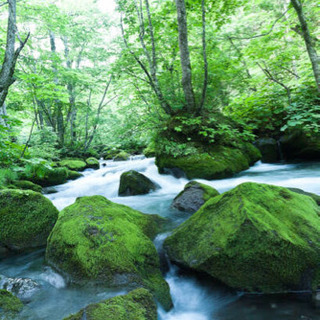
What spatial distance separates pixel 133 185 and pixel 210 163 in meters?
2.64

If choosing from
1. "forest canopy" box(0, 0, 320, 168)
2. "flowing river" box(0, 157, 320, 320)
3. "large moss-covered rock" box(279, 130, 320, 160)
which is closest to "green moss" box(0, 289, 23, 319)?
"flowing river" box(0, 157, 320, 320)

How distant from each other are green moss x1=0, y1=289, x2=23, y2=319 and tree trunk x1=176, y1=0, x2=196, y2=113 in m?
7.22

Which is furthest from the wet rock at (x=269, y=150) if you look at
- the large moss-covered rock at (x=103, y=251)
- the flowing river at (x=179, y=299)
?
the large moss-covered rock at (x=103, y=251)

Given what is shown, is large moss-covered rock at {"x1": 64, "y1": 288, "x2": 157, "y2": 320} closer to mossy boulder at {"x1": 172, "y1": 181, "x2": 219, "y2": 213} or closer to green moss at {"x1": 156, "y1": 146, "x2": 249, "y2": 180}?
mossy boulder at {"x1": 172, "y1": 181, "x2": 219, "y2": 213}

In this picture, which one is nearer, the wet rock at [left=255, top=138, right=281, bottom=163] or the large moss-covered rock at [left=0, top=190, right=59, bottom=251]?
the large moss-covered rock at [left=0, top=190, right=59, bottom=251]

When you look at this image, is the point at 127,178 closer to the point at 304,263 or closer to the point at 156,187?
the point at 156,187

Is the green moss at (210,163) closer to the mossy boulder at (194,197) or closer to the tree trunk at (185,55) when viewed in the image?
the tree trunk at (185,55)

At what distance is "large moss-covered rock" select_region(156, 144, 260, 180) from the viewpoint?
6.93 meters

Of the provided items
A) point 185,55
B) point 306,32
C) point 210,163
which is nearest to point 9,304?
point 210,163

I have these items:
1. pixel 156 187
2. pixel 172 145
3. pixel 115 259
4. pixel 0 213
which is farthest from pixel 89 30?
pixel 115 259

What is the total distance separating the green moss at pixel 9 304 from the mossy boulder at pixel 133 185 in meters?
4.73

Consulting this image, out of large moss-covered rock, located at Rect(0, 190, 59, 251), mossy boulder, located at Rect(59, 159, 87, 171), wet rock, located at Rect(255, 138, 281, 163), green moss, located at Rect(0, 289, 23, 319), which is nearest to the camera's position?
green moss, located at Rect(0, 289, 23, 319)

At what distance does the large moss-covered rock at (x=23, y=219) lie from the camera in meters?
3.56

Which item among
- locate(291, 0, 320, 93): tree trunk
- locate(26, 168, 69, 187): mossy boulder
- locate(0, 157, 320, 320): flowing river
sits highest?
locate(291, 0, 320, 93): tree trunk
